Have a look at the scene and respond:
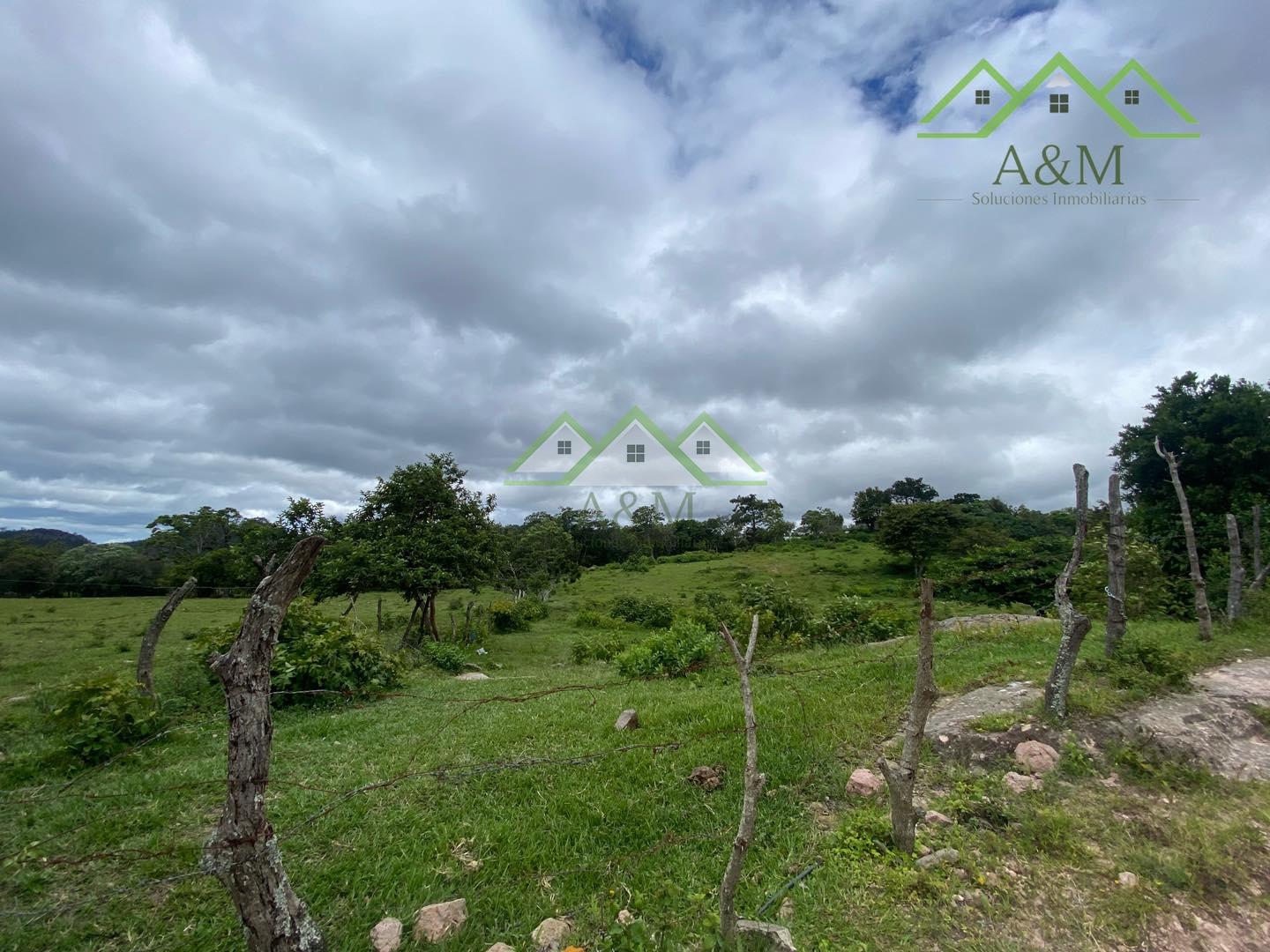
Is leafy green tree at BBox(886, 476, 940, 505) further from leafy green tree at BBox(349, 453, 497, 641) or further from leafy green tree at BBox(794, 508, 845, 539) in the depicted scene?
leafy green tree at BBox(349, 453, 497, 641)

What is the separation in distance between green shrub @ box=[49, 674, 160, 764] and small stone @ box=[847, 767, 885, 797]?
817 cm

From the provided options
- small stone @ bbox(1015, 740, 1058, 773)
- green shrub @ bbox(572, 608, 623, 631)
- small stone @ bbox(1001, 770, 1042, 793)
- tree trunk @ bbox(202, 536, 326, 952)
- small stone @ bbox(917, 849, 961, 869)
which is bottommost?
green shrub @ bbox(572, 608, 623, 631)

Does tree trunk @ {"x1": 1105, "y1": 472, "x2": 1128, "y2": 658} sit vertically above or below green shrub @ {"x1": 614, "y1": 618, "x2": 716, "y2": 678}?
above

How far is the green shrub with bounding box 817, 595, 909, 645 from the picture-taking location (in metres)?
14.8

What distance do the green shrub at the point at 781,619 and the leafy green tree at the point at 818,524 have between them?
147 feet

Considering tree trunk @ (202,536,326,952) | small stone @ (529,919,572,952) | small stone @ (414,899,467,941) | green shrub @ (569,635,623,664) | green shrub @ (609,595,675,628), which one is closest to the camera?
tree trunk @ (202,536,326,952)

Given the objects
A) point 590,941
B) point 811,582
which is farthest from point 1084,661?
point 811,582

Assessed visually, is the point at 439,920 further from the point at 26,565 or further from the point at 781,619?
the point at 26,565

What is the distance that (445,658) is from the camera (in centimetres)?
1460

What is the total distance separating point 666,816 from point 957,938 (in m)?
2.07

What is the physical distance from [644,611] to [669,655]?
45.4 feet

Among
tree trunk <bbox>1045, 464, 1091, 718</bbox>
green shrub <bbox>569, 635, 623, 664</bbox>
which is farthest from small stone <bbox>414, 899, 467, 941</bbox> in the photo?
green shrub <bbox>569, 635, 623, 664</bbox>

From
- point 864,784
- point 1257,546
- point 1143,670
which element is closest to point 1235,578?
point 1257,546

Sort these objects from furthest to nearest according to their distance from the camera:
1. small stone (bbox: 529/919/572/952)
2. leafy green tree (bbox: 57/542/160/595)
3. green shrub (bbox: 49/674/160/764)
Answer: leafy green tree (bbox: 57/542/160/595) → green shrub (bbox: 49/674/160/764) → small stone (bbox: 529/919/572/952)
